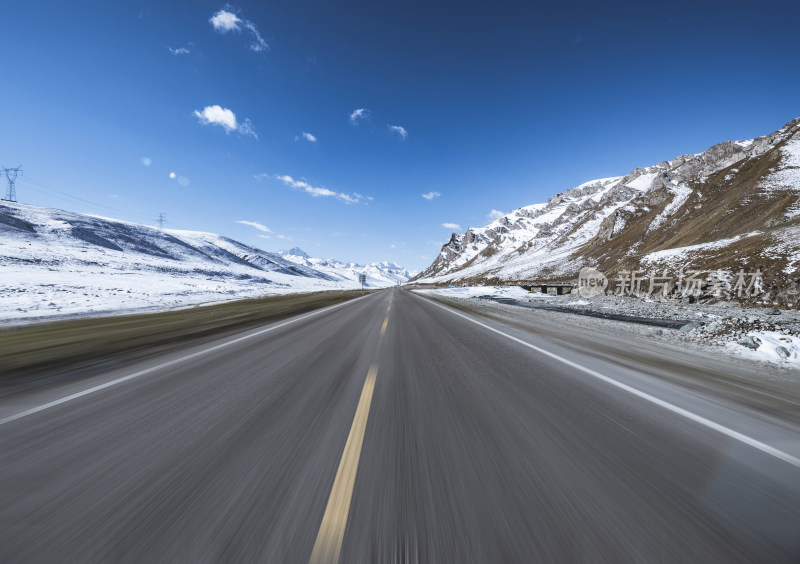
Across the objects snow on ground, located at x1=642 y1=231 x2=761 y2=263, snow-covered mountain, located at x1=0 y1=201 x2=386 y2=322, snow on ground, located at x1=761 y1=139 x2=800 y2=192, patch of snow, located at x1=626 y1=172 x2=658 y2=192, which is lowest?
snow-covered mountain, located at x1=0 y1=201 x2=386 y2=322

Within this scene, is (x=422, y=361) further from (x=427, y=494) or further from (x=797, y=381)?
(x=797, y=381)

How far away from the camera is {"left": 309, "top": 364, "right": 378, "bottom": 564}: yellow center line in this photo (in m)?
1.74

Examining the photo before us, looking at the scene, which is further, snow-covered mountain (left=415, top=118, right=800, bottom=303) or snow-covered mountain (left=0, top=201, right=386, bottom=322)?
snow-covered mountain (left=415, top=118, right=800, bottom=303)

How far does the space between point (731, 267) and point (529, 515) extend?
32272mm

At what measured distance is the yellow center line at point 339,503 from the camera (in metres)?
1.74

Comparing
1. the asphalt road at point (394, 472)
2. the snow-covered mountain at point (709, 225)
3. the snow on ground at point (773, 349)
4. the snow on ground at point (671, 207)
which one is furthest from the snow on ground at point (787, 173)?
the asphalt road at point (394, 472)

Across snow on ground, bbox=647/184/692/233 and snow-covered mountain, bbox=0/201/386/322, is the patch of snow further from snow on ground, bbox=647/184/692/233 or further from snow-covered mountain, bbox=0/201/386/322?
snow-covered mountain, bbox=0/201/386/322

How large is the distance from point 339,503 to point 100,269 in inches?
3034

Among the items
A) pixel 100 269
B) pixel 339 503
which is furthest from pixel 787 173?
pixel 100 269

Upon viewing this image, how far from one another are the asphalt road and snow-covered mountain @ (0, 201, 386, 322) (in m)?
17.0

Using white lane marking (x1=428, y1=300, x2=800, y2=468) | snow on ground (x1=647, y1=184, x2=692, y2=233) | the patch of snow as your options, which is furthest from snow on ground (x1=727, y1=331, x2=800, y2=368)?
the patch of snow

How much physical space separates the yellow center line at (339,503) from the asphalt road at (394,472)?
1 centimetres

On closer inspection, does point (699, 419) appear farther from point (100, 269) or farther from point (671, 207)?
point (671, 207)

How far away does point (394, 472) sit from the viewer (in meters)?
2.46
